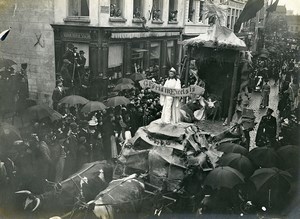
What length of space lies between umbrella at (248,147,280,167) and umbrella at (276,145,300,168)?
4.2 inches

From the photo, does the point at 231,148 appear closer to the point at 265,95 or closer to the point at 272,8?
the point at 265,95

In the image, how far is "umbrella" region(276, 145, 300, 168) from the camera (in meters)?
5.76

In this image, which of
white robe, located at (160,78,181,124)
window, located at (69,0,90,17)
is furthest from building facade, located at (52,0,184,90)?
white robe, located at (160,78,181,124)

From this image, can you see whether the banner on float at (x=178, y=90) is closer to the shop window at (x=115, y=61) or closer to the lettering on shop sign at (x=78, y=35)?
the shop window at (x=115, y=61)

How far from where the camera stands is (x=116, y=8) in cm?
551

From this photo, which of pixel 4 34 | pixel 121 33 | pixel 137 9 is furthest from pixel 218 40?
pixel 4 34

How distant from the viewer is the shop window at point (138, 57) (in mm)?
5785

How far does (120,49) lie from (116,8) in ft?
2.12

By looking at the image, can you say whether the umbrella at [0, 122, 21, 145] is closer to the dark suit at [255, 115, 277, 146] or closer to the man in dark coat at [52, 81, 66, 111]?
the man in dark coat at [52, 81, 66, 111]

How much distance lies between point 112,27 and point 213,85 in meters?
1.88

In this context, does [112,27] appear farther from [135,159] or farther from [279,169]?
[279,169]

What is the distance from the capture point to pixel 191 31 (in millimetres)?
5730

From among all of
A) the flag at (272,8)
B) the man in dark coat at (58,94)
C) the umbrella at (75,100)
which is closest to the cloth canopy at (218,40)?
the flag at (272,8)

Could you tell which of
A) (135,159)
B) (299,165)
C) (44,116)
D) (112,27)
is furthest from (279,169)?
(44,116)
